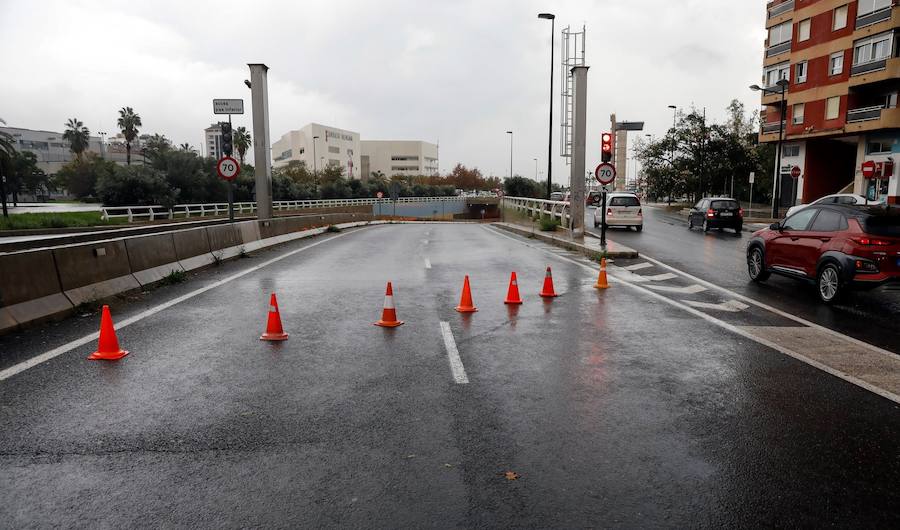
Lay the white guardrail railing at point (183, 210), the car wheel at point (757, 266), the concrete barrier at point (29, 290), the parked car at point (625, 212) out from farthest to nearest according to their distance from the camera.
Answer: the white guardrail railing at point (183, 210), the parked car at point (625, 212), the car wheel at point (757, 266), the concrete barrier at point (29, 290)

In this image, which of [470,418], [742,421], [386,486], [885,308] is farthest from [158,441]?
[885,308]

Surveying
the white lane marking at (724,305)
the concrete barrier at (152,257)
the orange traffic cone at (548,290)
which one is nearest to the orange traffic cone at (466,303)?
the orange traffic cone at (548,290)

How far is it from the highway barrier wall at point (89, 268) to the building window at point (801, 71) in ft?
146

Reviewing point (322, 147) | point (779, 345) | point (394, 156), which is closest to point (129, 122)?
point (322, 147)

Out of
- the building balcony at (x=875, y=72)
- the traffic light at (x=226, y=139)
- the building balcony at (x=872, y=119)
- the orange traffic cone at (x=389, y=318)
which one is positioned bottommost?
the orange traffic cone at (x=389, y=318)

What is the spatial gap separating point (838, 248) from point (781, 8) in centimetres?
5066

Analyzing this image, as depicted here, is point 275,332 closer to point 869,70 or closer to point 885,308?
point 885,308

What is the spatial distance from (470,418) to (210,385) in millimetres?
2491

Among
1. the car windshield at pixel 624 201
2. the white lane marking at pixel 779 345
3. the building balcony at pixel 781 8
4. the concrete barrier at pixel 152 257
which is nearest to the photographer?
the white lane marking at pixel 779 345

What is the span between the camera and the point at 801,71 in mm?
45531

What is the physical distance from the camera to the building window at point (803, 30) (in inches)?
1747

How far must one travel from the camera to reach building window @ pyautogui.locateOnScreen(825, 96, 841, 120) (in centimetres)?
4153

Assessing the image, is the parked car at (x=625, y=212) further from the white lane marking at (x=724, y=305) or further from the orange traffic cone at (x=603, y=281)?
the white lane marking at (x=724, y=305)

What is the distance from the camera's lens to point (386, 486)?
379 cm
